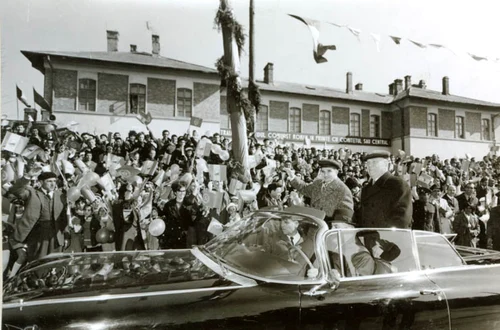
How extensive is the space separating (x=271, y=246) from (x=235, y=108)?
4.20 metres

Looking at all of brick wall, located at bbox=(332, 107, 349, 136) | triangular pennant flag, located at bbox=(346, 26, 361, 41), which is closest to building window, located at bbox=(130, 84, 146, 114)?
brick wall, located at bbox=(332, 107, 349, 136)

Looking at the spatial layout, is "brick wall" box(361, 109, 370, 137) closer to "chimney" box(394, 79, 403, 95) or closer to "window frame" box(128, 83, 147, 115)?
"chimney" box(394, 79, 403, 95)

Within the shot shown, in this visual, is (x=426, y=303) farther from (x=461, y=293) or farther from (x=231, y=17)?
(x=231, y=17)

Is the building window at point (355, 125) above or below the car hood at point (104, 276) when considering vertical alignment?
above

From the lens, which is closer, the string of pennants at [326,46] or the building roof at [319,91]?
the string of pennants at [326,46]

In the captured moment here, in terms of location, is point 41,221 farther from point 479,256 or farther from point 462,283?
point 479,256

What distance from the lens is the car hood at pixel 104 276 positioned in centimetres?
216

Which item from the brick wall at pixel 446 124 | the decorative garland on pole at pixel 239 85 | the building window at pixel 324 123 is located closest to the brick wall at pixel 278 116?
the building window at pixel 324 123

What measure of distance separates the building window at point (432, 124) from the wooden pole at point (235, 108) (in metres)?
11.0

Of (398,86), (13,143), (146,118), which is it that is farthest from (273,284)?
(398,86)

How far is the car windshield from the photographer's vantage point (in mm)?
2535

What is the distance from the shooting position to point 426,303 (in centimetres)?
259

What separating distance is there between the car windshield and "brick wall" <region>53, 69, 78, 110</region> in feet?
35.7

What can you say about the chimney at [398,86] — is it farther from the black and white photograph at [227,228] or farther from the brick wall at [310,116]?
the black and white photograph at [227,228]
